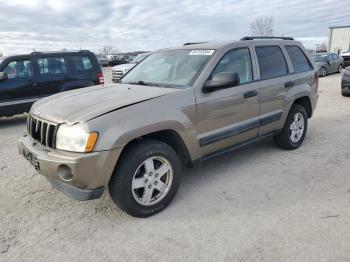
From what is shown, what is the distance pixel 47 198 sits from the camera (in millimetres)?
3832

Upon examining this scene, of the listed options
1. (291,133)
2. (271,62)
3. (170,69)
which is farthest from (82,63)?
(291,133)

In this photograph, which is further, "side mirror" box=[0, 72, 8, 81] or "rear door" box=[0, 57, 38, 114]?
"rear door" box=[0, 57, 38, 114]

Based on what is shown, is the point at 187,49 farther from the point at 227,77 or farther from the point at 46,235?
the point at 46,235

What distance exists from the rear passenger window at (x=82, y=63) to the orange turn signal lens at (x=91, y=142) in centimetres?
645

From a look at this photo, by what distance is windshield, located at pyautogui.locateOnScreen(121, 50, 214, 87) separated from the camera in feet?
12.7

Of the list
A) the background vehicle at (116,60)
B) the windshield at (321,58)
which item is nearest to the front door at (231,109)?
the windshield at (321,58)

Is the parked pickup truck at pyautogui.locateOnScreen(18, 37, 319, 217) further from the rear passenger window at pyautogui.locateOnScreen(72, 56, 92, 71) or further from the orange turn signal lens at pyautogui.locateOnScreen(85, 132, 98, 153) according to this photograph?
the rear passenger window at pyautogui.locateOnScreen(72, 56, 92, 71)

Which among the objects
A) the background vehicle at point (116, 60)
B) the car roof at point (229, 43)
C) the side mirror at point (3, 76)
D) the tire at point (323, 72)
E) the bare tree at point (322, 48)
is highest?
the car roof at point (229, 43)

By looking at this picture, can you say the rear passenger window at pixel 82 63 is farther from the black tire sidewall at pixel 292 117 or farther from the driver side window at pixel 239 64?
the black tire sidewall at pixel 292 117

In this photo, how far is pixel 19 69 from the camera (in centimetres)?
798

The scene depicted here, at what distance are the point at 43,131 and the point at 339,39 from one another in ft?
173

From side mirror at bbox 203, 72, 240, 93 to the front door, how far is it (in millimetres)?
91

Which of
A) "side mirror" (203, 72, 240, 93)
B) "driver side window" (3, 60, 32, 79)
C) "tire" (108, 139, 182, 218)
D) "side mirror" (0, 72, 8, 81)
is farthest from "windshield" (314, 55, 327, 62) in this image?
"tire" (108, 139, 182, 218)

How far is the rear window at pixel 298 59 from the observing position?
5.20 meters
